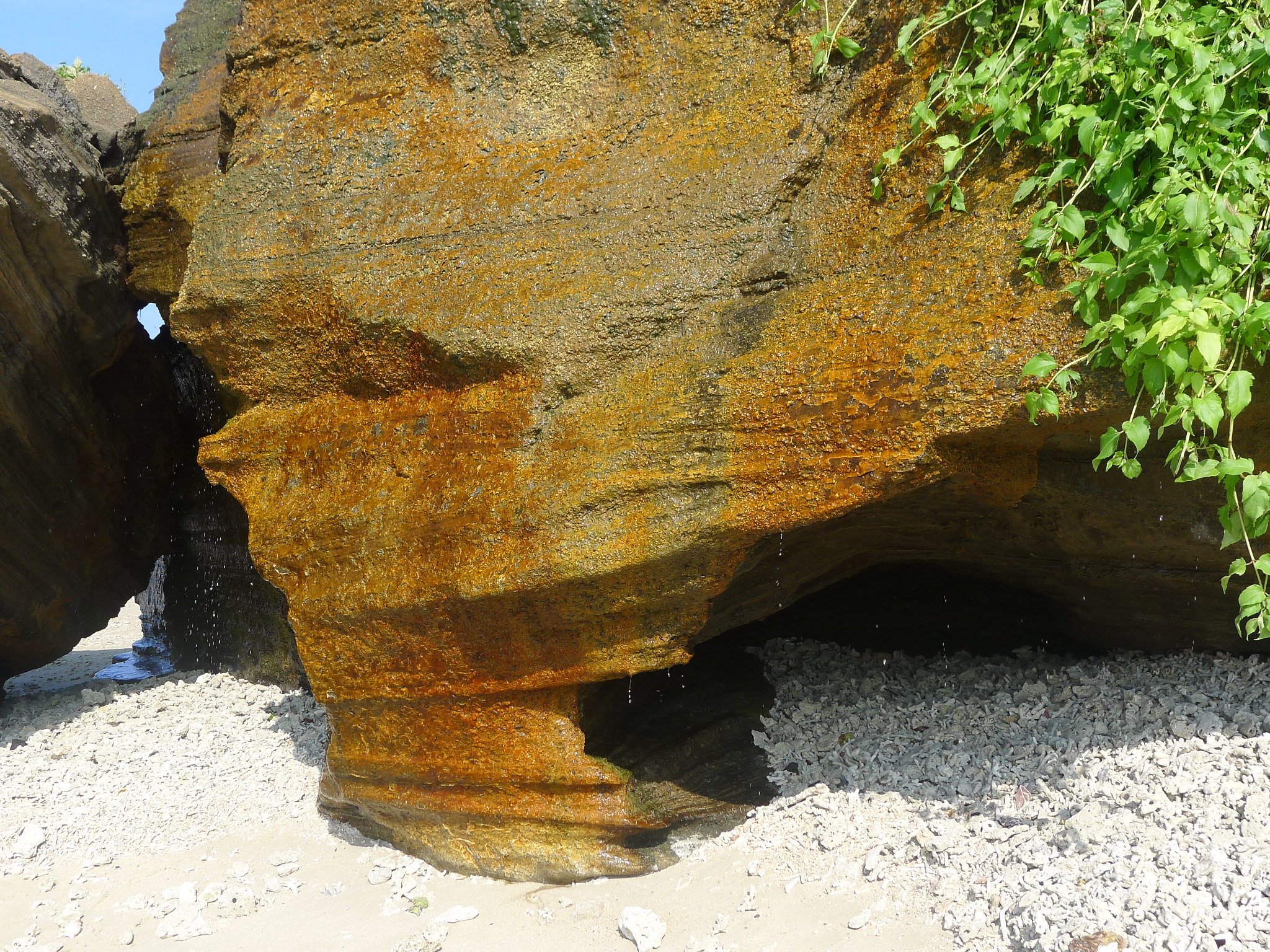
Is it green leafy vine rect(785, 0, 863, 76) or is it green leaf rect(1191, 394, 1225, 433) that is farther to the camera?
green leafy vine rect(785, 0, 863, 76)

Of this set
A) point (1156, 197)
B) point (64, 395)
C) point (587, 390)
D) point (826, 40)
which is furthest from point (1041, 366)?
point (64, 395)

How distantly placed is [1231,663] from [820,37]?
9.39 feet

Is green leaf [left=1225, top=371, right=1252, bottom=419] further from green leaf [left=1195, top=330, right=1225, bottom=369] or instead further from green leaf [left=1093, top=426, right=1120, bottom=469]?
green leaf [left=1093, top=426, right=1120, bottom=469]

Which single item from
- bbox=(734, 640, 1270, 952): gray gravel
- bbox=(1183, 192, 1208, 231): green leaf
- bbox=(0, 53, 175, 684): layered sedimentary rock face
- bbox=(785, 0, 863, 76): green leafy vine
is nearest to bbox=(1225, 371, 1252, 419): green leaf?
bbox=(1183, 192, 1208, 231): green leaf

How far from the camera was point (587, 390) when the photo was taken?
3607 mm

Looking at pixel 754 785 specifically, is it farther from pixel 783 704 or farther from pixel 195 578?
pixel 195 578

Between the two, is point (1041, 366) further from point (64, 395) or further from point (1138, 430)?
point (64, 395)

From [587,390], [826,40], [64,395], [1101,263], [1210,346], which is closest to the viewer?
[1210,346]

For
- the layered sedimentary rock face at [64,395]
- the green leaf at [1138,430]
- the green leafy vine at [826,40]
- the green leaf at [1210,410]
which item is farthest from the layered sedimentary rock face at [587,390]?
the layered sedimentary rock face at [64,395]

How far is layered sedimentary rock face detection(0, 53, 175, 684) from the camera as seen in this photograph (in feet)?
17.4

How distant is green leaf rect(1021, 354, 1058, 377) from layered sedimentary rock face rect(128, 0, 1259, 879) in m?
0.10

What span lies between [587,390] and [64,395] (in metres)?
3.89

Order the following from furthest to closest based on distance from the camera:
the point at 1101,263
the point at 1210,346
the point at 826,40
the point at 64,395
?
1. the point at 64,395
2. the point at 826,40
3. the point at 1101,263
4. the point at 1210,346

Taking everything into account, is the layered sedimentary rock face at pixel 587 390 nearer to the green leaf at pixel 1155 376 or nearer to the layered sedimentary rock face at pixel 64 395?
the green leaf at pixel 1155 376
